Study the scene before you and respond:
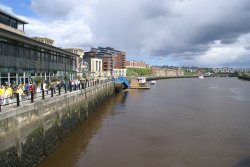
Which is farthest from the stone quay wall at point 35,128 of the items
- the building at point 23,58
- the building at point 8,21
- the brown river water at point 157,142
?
the building at point 8,21

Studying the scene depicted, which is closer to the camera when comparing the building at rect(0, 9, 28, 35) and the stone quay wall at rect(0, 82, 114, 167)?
the stone quay wall at rect(0, 82, 114, 167)

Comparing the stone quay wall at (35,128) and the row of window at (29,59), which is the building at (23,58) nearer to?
the row of window at (29,59)

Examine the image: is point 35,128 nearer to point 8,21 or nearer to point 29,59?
point 29,59

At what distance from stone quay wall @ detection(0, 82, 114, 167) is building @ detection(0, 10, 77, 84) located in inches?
290

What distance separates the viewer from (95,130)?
84.4 feet

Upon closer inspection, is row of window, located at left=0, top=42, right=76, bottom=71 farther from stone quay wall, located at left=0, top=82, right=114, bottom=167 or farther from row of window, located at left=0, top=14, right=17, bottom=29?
row of window, located at left=0, top=14, right=17, bottom=29

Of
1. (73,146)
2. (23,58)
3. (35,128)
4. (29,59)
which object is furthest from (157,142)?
(29,59)

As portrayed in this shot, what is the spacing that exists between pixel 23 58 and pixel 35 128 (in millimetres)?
16728

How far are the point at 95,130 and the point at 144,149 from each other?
777cm

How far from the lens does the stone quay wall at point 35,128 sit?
12680 millimetres

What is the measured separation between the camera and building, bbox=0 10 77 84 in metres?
26.2

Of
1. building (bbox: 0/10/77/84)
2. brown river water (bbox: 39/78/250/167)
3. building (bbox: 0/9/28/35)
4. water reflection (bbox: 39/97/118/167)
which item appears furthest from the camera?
building (bbox: 0/9/28/35)

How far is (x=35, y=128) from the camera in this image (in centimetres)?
1603

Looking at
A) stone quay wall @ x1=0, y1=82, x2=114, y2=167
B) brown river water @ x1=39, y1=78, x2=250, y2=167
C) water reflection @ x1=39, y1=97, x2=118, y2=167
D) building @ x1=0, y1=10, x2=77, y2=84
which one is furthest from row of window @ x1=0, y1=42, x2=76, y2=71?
brown river water @ x1=39, y1=78, x2=250, y2=167
